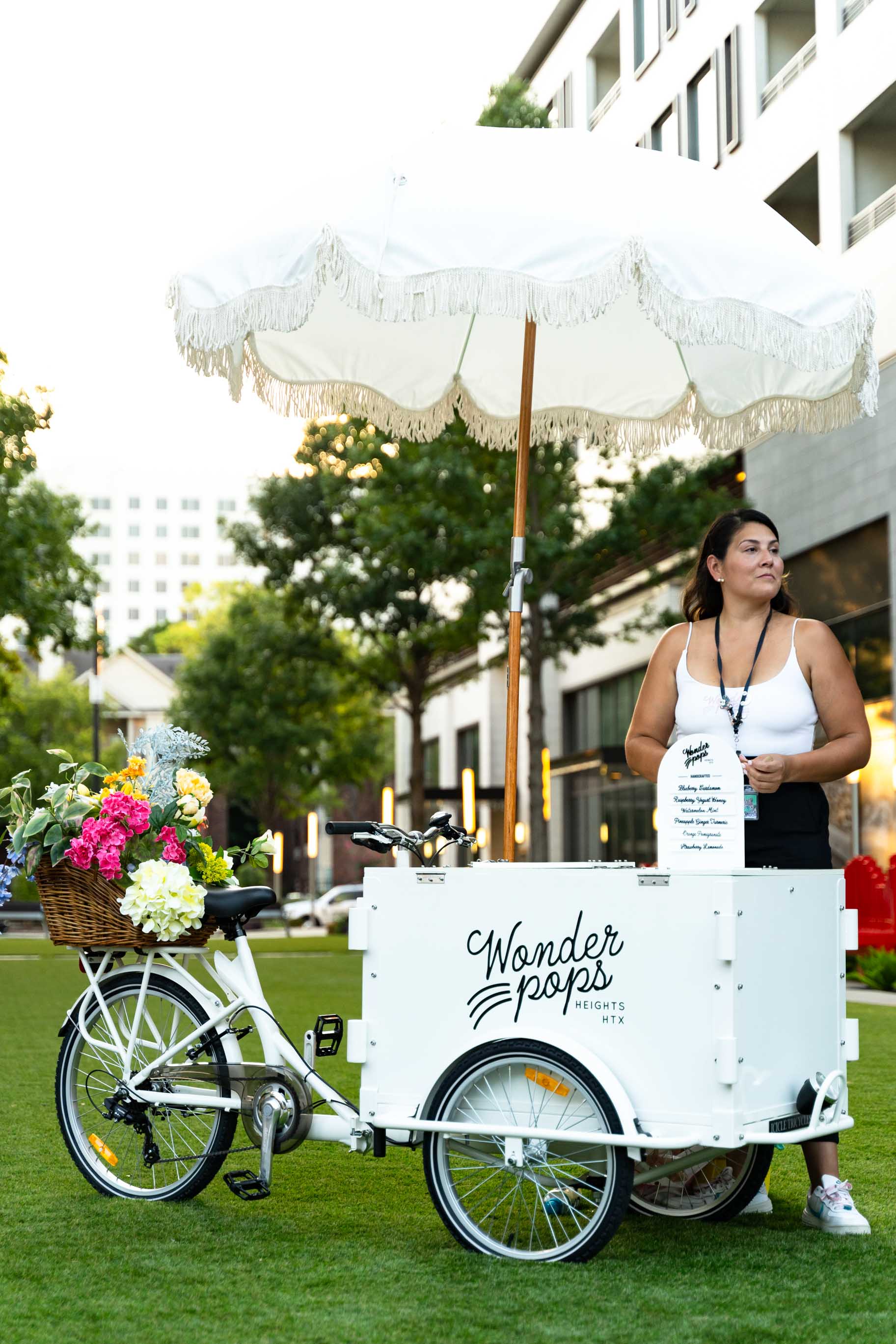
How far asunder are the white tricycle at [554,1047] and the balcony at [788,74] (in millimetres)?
20873

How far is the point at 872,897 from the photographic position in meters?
16.9

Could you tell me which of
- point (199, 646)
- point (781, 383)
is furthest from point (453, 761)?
point (781, 383)

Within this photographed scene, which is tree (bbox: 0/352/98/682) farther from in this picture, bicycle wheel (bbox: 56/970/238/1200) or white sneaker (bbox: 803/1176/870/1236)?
white sneaker (bbox: 803/1176/870/1236)

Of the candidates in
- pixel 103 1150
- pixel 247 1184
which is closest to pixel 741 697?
pixel 247 1184

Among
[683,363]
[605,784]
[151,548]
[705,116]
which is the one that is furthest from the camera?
[151,548]

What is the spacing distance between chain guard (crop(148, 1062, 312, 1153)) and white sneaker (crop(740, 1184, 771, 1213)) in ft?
4.72

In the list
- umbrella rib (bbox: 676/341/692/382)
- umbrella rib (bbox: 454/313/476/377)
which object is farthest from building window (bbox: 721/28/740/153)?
umbrella rib (bbox: 676/341/692/382)

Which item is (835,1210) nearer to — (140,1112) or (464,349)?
(140,1112)

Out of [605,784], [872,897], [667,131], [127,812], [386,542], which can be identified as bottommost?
[872,897]

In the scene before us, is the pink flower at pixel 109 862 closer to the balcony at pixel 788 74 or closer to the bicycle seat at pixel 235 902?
the bicycle seat at pixel 235 902

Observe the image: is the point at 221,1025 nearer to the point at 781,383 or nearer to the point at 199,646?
the point at 781,383

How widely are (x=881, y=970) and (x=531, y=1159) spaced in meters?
11.4

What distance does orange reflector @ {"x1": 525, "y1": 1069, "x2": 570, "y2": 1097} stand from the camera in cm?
438

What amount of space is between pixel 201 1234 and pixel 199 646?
49083 millimetres
